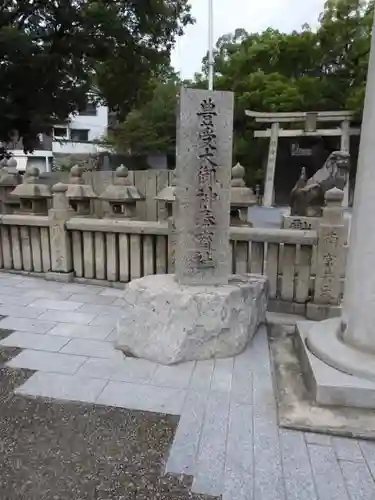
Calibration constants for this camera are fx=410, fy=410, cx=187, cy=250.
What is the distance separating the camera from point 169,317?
3.53 metres

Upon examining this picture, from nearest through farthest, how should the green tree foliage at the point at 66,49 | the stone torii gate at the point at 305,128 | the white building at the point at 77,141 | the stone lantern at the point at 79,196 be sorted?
the stone lantern at the point at 79,196
the green tree foliage at the point at 66,49
the stone torii gate at the point at 305,128
the white building at the point at 77,141

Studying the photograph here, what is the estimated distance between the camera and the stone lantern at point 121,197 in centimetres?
595

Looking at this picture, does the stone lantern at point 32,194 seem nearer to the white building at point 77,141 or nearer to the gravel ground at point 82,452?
the gravel ground at point 82,452

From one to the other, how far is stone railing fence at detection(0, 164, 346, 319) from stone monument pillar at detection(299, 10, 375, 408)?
1.47 metres

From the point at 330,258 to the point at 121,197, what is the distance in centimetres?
300

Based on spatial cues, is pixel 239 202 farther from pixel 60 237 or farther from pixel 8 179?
pixel 8 179

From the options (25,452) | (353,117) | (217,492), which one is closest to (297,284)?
(217,492)

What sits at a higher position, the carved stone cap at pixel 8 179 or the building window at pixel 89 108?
the building window at pixel 89 108

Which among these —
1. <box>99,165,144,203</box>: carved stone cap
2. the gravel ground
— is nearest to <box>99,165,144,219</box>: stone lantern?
<box>99,165,144,203</box>: carved stone cap

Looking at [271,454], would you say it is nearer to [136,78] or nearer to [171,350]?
[171,350]

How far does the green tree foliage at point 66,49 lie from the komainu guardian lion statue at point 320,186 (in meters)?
5.40

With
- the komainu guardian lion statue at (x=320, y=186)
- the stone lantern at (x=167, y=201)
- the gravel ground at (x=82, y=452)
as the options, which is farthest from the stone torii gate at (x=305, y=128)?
the gravel ground at (x=82, y=452)

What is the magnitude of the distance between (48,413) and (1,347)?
50.4 inches

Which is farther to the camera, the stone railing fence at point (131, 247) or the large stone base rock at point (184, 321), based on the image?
the stone railing fence at point (131, 247)
